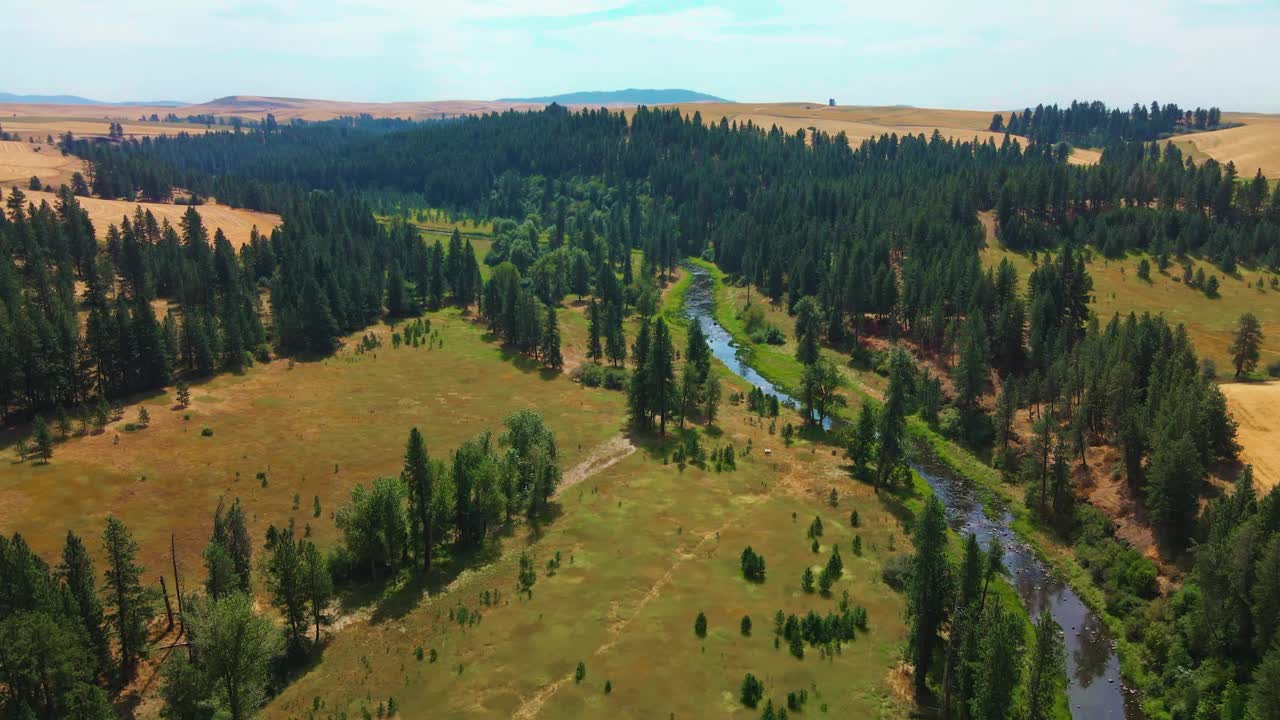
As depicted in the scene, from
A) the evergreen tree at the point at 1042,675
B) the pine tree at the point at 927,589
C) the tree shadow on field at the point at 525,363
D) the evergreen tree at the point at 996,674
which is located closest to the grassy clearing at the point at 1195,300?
the pine tree at the point at 927,589

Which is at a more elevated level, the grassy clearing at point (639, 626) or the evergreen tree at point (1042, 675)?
the evergreen tree at point (1042, 675)

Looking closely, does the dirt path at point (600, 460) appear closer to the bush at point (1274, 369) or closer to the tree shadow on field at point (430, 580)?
the tree shadow on field at point (430, 580)

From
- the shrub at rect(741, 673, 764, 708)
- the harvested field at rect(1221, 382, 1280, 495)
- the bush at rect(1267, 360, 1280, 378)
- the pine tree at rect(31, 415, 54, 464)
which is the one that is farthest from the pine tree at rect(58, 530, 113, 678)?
the bush at rect(1267, 360, 1280, 378)

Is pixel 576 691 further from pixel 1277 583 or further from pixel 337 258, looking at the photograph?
pixel 337 258

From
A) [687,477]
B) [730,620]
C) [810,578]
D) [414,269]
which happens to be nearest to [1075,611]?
[810,578]

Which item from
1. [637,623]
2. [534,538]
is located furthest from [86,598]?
[637,623]

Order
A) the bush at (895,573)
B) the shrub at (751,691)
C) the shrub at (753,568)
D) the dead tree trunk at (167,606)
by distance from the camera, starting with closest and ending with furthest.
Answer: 1. the shrub at (751,691)
2. the dead tree trunk at (167,606)
3. the bush at (895,573)
4. the shrub at (753,568)

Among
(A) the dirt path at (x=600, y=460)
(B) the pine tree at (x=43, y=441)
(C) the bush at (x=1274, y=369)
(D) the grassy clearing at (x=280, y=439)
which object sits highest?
(C) the bush at (x=1274, y=369)
